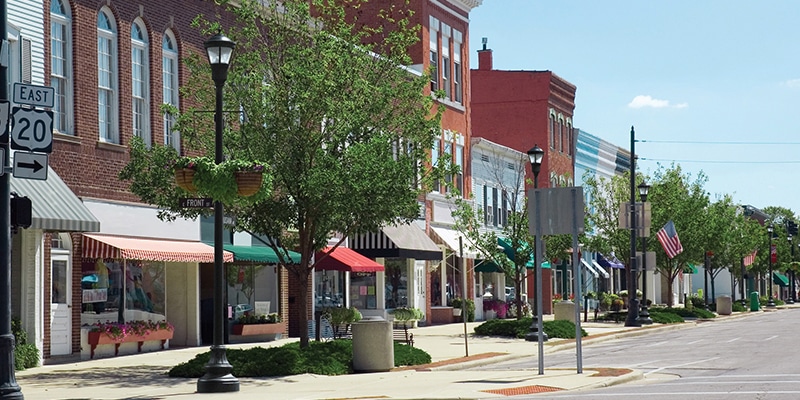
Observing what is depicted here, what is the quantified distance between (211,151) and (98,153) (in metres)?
4.35

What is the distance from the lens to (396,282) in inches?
1790

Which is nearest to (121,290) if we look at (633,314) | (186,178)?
(186,178)

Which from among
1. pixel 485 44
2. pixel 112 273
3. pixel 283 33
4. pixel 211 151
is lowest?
pixel 112 273

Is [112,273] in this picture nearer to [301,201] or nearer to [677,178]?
[301,201]

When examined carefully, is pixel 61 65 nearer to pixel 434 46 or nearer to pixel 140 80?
pixel 140 80

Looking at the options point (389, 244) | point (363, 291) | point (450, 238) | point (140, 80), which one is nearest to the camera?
point (140, 80)

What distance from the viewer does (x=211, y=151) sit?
2467 cm

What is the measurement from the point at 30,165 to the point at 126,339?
13211mm

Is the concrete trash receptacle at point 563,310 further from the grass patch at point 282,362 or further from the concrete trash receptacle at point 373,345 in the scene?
the concrete trash receptacle at point 373,345

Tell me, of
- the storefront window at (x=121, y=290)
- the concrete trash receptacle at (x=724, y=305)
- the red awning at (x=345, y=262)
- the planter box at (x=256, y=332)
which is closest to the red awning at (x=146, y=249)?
the storefront window at (x=121, y=290)

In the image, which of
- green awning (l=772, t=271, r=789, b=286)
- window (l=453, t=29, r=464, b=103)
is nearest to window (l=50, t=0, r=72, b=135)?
window (l=453, t=29, r=464, b=103)

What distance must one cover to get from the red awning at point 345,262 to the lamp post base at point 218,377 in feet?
47.7

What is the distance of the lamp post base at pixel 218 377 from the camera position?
18.9 m

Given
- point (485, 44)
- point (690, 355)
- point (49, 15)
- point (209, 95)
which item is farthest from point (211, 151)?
point (485, 44)
